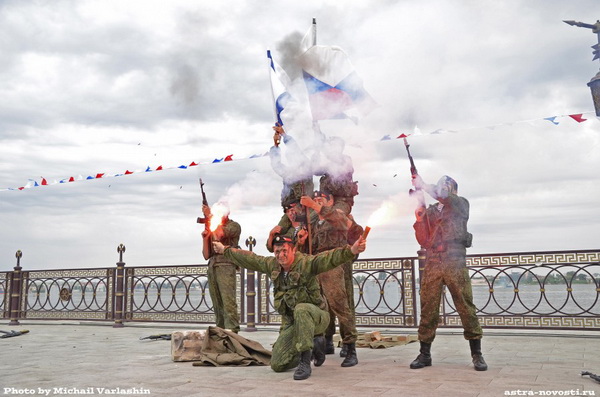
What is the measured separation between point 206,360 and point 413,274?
533 cm

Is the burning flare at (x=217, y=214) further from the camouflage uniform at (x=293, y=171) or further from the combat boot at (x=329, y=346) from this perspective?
the combat boot at (x=329, y=346)

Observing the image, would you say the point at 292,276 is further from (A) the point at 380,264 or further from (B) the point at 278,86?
(A) the point at 380,264

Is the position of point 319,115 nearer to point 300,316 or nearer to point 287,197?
point 287,197

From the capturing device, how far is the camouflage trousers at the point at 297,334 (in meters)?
5.04

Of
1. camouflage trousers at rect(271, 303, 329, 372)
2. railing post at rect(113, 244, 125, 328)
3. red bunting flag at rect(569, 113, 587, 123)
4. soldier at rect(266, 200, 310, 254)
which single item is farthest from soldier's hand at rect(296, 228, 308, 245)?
railing post at rect(113, 244, 125, 328)

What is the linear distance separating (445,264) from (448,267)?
0.04m

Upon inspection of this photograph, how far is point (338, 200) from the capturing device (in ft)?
22.0

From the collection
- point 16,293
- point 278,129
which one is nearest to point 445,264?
point 278,129

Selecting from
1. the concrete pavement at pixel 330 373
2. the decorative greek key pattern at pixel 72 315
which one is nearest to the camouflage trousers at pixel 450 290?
the concrete pavement at pixel 330 373

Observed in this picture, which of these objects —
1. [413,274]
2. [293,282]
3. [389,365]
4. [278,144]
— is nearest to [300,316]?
[293,282]

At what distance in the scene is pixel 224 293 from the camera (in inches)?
290

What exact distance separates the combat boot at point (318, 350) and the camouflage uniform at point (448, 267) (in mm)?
1086

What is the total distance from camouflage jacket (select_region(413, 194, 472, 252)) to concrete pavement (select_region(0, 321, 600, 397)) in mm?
1326

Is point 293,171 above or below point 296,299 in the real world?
above
